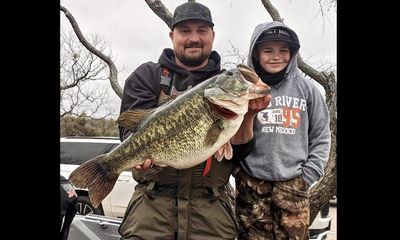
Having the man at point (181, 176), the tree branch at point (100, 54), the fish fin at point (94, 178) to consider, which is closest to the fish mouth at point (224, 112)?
the man at point (181, 176)

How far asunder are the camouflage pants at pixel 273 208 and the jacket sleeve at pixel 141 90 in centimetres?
78

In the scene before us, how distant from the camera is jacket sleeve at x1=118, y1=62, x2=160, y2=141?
2.36 metres

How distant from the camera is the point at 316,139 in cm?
271

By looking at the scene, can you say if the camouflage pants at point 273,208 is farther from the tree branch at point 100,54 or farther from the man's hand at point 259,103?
the tree branch at point 100,54

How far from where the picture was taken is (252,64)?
2.71 meters

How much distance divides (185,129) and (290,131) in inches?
31.2

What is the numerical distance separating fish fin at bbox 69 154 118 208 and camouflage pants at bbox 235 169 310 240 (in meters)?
0.86

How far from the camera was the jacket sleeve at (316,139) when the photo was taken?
268 centimetres

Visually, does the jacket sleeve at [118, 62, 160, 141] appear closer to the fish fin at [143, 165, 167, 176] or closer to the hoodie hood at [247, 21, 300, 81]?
the fish fin at [143, 165, 167, 176]
